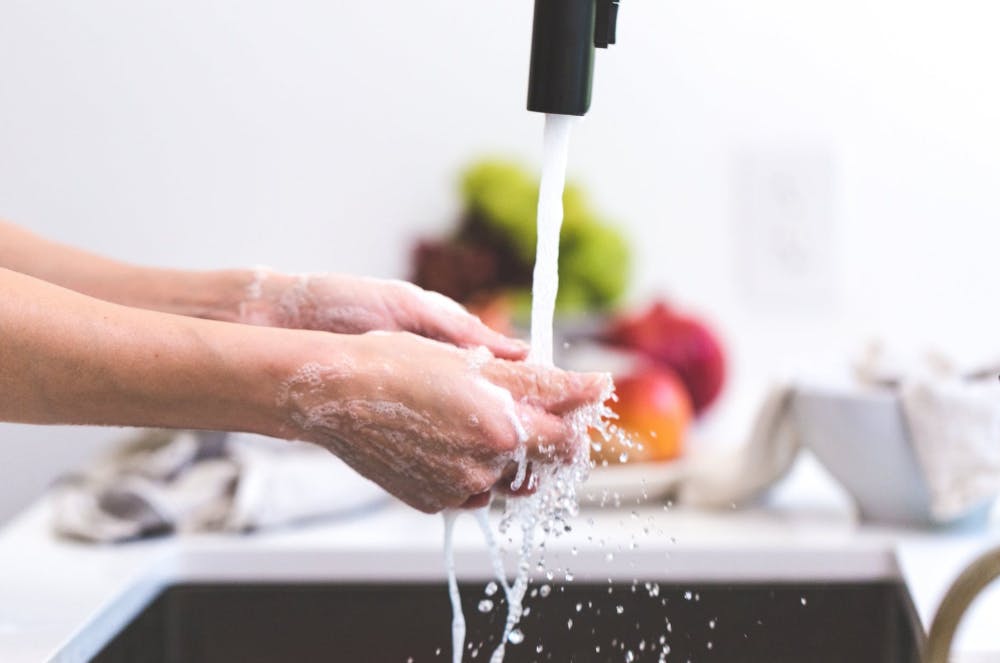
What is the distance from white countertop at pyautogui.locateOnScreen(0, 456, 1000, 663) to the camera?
3.35ft

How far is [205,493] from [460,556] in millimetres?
279

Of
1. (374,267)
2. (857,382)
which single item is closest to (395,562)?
(857,382)

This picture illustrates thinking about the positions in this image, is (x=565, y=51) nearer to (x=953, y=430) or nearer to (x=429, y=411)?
(x=429, y=411)

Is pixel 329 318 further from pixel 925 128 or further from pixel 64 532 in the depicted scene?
pixel 925 128

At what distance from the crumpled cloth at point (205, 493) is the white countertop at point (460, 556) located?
2 centimetres

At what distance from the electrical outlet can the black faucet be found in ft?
3.90

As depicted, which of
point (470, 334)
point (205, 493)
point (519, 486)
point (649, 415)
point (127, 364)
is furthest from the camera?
point (649, 415)

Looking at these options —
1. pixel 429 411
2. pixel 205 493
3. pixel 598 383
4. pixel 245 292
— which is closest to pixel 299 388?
pixel 429 411

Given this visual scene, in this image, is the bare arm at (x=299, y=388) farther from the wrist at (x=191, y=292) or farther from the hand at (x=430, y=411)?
the wrist at (x=191, y=292)

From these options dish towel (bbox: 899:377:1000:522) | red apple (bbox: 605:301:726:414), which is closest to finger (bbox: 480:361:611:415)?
dish towel (bbox: 899:377:1000:522)

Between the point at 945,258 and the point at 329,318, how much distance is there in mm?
1215

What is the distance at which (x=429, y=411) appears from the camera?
2.49 ft

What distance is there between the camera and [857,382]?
129 cm

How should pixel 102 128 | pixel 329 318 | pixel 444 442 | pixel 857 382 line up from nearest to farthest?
pixel 444 442, pixel 329 318, pixel 857 382, pixel 102 128
